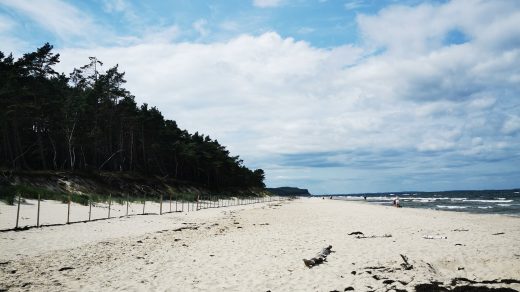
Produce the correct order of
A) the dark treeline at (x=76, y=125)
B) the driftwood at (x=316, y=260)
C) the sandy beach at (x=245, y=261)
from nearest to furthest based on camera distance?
the sandy beach at (x=245, y=261) → the driftwood at (x=316, y=260) → the dark treeline at (x=76, y=125)

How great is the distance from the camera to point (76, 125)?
4600cm

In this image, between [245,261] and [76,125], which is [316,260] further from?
[76,125]

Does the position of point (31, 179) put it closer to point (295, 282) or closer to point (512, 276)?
point (295, 282)

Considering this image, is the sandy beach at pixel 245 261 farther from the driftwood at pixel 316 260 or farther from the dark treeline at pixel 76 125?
the dark treeline at pixel 76 125

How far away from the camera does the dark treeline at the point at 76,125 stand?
128 feet

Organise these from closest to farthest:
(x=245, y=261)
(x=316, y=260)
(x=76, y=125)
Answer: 1. (x=316, y=260)
2. (x=245, y=261)
3. (x=76, y=125)

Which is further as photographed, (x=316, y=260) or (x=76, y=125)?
(x=76, y=125)

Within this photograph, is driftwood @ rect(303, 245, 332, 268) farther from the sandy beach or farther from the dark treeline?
the dark treeline

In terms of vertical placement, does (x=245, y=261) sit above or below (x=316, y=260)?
below

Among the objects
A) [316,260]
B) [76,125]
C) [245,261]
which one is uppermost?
[76,125]

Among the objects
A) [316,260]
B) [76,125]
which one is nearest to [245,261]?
[316,260]

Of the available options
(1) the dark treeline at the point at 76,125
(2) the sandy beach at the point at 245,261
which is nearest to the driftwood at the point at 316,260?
(2) the sandy beach at the point at 245,261

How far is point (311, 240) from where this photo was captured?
16.1 metres

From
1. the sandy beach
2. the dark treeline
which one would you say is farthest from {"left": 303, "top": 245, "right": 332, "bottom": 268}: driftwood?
the dark treeline
